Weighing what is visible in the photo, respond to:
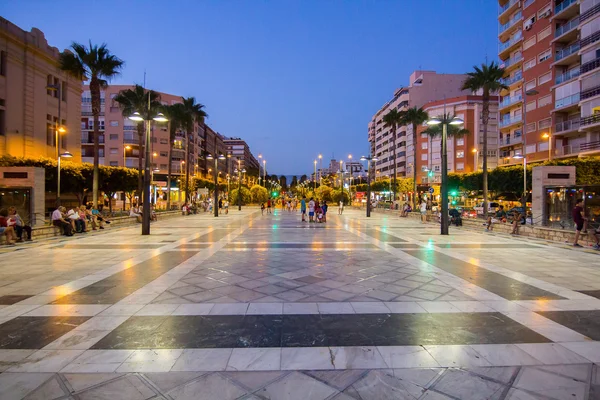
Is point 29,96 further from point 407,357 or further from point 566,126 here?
point 566,126

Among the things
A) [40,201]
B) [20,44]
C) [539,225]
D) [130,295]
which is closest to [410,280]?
[130,295]

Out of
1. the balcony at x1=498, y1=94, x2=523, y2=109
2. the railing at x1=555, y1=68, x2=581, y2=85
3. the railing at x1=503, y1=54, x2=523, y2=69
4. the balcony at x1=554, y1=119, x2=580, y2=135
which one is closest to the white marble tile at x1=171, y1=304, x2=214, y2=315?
the balcony at x1=554, y1=119, x2=580, y2=135

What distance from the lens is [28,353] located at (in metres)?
3.93

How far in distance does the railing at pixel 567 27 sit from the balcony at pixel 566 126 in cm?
889

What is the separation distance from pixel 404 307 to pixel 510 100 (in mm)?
50860

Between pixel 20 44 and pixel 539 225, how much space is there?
118 ft

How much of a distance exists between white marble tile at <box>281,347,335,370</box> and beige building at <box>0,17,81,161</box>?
28.5m

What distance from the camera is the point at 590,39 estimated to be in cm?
3225

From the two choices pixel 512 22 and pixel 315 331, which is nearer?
pixel 315 331

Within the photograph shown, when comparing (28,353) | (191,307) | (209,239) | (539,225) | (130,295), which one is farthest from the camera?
(539,225)

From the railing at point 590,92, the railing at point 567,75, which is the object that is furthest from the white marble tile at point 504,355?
the railing at point 567,75

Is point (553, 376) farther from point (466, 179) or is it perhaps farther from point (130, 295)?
point (466, 179)

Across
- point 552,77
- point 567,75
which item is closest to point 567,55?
point 567,75

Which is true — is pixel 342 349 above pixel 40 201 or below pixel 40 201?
below
